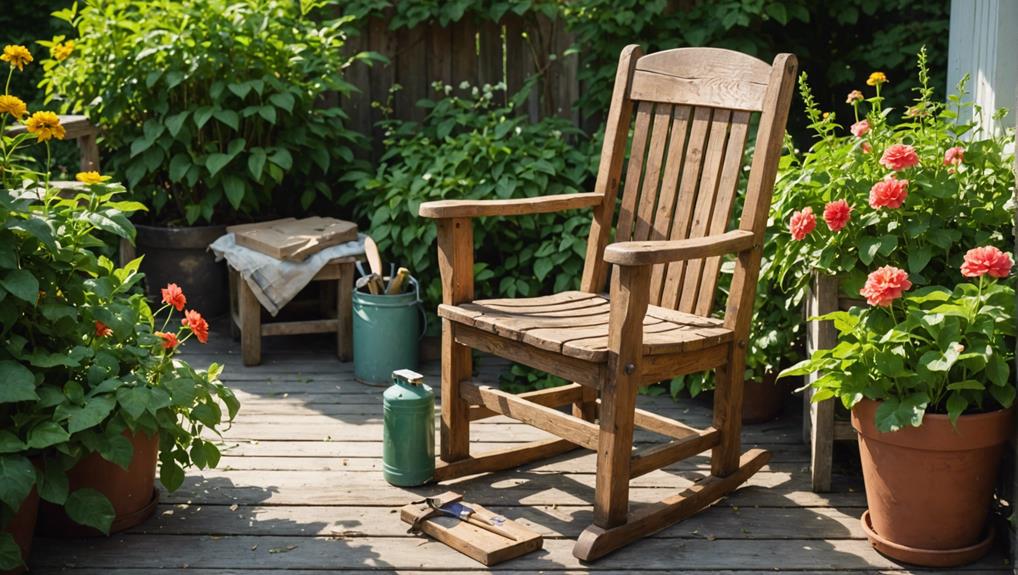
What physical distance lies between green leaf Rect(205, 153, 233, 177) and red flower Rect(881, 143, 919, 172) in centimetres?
268

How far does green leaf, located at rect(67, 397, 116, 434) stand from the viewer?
8.36ft

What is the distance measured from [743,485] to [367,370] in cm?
151

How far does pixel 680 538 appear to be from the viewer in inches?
115

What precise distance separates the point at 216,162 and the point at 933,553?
304cm

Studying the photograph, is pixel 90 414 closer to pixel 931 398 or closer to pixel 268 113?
pixel 931 398

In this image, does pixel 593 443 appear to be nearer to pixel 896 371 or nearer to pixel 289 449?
pixel 896 371

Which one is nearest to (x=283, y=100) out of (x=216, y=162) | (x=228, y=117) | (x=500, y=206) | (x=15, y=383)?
(x=228, y=117)

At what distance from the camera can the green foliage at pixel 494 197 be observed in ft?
14.5

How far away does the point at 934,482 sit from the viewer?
8.84ft

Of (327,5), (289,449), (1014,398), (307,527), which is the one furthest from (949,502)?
(327,5)

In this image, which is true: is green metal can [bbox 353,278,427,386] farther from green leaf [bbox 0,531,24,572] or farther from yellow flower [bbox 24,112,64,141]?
green leaf [bbox 0,531,24,572]

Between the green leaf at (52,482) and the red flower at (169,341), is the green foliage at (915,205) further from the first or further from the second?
the green leaf at (52,482)

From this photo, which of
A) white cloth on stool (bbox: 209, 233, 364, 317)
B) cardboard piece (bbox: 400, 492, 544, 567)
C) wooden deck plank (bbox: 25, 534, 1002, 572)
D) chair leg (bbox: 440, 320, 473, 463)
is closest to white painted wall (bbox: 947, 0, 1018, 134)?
wooden deck plank (bbox: 25, 534, 1002, 572)

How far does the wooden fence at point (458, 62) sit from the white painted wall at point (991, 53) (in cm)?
199
